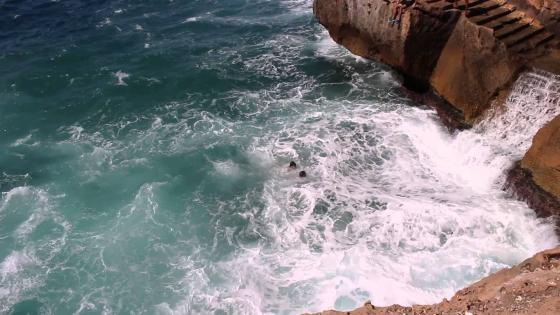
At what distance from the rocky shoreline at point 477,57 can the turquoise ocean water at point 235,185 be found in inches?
43.7

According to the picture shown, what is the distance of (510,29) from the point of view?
2347 cm

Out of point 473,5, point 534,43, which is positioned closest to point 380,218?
point 534,43

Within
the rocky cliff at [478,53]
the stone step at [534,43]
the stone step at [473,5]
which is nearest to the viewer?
the rocky cliff at [478,53]

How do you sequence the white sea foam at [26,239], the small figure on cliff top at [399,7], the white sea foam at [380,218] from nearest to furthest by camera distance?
the white sea foam at [380,218]
the white sea foam at [26,239]
the small figure on cliff top at [399,7]

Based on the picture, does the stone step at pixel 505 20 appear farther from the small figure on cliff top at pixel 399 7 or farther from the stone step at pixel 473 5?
the small figure on cliff top at pixel 399 7

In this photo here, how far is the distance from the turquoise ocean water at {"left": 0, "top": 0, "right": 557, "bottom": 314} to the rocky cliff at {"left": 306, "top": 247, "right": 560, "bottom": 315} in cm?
374

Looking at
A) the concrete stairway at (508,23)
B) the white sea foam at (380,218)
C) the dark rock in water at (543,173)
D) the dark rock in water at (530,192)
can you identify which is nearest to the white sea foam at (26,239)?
the white sea foam at (380,218)

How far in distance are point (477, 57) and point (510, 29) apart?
2148 millimetres

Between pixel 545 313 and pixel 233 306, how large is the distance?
10764 mm

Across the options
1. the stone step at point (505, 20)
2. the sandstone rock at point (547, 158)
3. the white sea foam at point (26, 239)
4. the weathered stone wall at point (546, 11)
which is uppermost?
the weathered stone wall at point (546, 11)

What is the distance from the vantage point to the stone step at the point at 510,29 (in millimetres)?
23109

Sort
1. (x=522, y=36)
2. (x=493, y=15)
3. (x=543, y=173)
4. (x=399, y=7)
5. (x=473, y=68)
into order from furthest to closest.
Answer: (x=399, y=7), (x=493, y=15), (x=473, y=68), (x=522, y=36), (x=543, y=173)

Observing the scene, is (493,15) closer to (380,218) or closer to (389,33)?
(389,33)

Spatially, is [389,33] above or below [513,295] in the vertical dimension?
above
